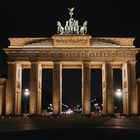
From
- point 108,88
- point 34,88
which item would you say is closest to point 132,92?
point 108,88

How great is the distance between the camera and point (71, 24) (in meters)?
88.1

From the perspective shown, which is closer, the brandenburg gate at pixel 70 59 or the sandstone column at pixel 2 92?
the brandenburg gate at pixel 70 59

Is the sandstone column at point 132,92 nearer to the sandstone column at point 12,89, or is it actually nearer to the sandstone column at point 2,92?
the sandstone column at point 12,89

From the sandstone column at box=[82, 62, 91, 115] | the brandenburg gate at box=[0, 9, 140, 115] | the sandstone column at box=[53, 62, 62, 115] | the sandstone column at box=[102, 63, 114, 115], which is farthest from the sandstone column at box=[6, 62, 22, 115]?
the sandstone column at box=[102, 63, 114, 115]

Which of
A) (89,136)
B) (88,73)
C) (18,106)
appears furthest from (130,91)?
(89,136)

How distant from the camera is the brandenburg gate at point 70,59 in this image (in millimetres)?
85938

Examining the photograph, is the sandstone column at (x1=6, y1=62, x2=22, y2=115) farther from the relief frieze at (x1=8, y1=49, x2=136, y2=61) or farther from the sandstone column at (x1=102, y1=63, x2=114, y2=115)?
the sandstone column at (x1=102, y1=63, x2=114, y2=115)

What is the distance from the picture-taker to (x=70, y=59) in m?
86.4

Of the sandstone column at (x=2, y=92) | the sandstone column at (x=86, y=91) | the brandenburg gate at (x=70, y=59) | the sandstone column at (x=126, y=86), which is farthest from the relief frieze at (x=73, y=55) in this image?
the sandstone column at (x=2, y=92)

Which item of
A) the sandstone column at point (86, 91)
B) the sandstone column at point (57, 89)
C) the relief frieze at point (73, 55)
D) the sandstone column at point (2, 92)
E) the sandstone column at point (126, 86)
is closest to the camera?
the sandstone column at point (57, 89)

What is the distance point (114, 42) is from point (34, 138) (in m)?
62.1

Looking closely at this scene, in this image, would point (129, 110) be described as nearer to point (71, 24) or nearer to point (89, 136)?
point (71, 24)

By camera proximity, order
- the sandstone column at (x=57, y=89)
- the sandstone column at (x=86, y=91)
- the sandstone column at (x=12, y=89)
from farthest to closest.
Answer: the sandstone column at (x=86, y=91) < the sandstone column at (x=57, y=89) < the sandstone column at (x=12, y=89)

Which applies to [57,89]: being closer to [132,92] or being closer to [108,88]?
[108,88]
